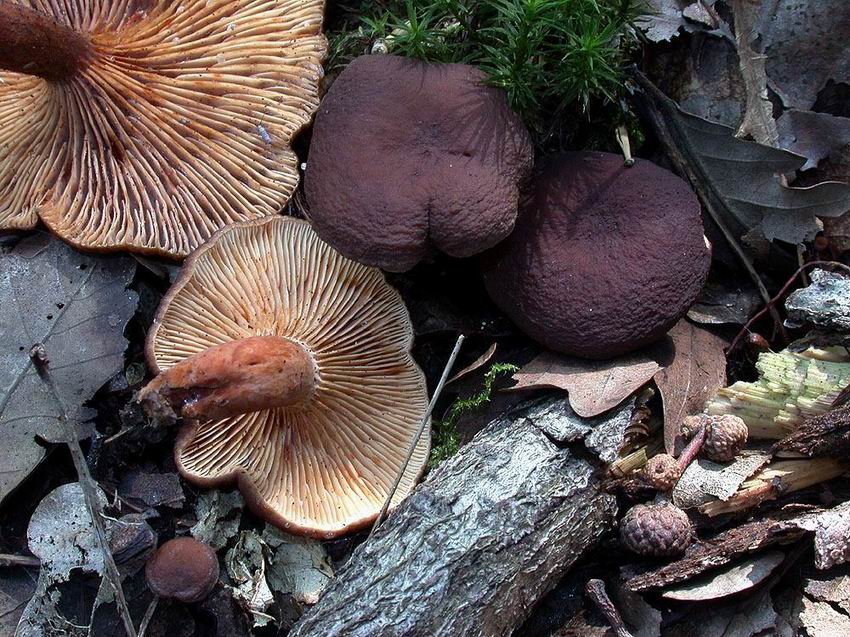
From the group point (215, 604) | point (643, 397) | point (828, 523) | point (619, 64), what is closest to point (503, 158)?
point (619, 64)

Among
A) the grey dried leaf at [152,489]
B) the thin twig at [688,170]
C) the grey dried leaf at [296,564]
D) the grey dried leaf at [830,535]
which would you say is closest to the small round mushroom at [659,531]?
the grey dried leaf at [830,535]

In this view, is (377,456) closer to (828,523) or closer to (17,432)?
(17,432)

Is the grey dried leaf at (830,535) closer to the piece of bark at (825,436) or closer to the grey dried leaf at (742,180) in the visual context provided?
the piece of bark at (825,436)

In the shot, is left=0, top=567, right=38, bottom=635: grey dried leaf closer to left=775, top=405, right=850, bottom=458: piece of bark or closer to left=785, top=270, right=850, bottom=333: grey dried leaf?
left=775, top=405, right=850, bottom=458: piece of bark

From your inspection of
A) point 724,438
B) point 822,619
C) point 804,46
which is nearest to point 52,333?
point 724,438

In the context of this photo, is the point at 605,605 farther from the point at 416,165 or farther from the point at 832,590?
the point at 416,165

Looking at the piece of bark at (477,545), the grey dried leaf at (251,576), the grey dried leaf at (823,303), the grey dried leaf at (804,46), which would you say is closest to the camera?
the piece of bark at (477,545)

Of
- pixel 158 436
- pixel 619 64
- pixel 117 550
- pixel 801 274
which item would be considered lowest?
pixel 117 550
